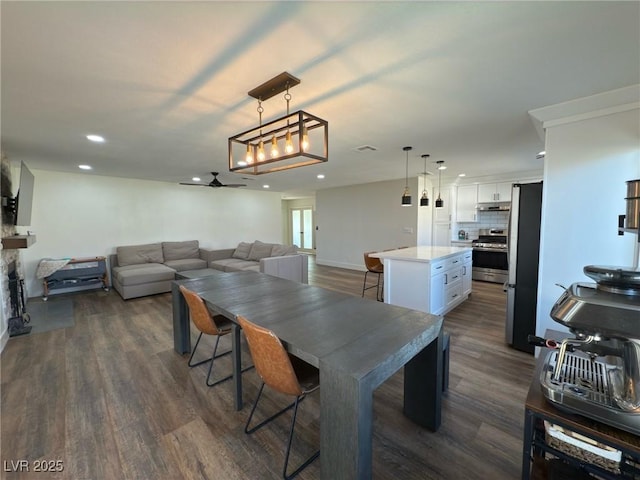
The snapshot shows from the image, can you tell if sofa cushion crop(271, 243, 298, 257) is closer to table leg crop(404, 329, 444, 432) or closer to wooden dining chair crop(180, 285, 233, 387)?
wooden dining chair crop(180, 285, 233, 387)

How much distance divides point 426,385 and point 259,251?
4999 mm

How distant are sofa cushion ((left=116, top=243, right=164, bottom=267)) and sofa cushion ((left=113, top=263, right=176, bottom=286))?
187 mm

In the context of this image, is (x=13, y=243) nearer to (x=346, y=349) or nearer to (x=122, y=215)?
(x=122, y=215)

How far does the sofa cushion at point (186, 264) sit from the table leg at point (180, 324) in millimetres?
3044

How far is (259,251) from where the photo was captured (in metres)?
6.28

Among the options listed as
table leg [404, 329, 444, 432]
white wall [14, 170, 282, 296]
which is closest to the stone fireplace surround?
white wall [14, 170, 282, 296]

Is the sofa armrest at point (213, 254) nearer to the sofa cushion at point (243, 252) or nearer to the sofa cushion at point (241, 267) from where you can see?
the sofa cushion at point (243, 252)

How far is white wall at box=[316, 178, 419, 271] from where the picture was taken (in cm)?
657

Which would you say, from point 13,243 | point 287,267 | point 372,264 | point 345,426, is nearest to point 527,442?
point 345,426

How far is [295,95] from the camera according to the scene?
2133 mm

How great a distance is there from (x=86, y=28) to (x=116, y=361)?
2.82m

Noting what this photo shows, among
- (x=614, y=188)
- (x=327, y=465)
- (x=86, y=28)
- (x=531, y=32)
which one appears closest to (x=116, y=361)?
(x=327, y=465)

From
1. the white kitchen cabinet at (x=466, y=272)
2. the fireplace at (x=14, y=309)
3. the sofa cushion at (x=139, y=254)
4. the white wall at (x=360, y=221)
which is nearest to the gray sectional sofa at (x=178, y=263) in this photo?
the sofa cushion at (x=139, y=254)

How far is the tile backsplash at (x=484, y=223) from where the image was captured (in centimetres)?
620
